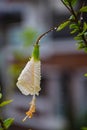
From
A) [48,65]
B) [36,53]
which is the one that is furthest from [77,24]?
[48,65]

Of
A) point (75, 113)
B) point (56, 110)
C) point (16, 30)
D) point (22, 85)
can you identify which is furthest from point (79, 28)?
point (16, 30)

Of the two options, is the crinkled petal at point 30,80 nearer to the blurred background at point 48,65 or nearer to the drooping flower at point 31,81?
the drooping flower at point 31,81

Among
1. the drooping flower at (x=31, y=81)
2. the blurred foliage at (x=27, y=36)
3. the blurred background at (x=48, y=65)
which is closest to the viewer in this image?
the drooping flower at (x=31, y=81)

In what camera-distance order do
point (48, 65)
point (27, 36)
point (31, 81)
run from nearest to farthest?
point (31, 81) < point (27, 36) < point (48, 65)

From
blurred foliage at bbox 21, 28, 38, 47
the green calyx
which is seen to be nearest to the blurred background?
blurred foliage at bbox 21, 28, 38, 47

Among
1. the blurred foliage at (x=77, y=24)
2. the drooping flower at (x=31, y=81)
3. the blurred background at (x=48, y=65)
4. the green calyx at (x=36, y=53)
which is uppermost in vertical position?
the blurred foliage at (x=77, y=24)

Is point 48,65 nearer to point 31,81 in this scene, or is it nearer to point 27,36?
point 27,36

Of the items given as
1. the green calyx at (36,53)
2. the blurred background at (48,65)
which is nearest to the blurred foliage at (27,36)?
the green calyx at (36,53)

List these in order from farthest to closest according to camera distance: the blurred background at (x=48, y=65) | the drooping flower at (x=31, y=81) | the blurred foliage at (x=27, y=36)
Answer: the blurred background at (x=48, y=65)
the blurred foliage at (x=27, y=36)
the drooping flower at (x=31, y=81)

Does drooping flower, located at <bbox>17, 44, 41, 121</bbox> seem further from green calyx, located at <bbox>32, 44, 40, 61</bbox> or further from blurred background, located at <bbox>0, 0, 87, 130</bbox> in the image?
blurred background, located at <bbox>0, 0, 87, 130</bbox>

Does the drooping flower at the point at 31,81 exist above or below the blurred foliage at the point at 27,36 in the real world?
above
